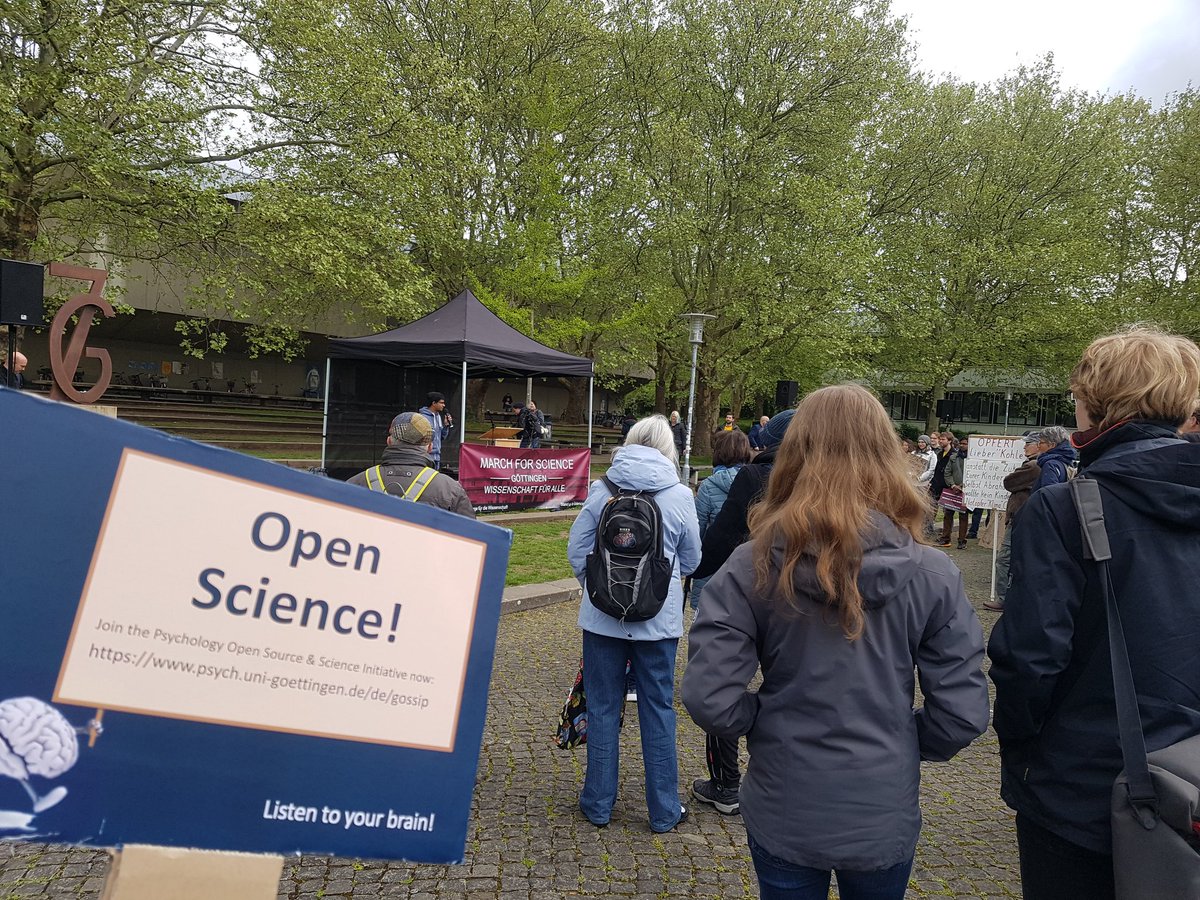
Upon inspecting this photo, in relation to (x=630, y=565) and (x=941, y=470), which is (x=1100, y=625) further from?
(x=941, y=470)

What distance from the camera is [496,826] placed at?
3.39 m

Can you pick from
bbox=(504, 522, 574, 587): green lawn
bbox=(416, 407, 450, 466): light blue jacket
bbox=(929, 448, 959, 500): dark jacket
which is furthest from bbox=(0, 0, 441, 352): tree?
bbox=(929, 448, 959, 500): dark jacket

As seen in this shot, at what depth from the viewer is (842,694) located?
170 cm

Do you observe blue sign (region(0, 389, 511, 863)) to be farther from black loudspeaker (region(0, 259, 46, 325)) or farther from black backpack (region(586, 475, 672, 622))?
black loudspeaker (region(0, 259, 46, 325))

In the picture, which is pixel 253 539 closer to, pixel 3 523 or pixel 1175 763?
pixel 3 523

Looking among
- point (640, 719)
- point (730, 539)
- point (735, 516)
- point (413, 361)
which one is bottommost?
point (640, 719)

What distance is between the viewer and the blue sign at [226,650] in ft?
4.19

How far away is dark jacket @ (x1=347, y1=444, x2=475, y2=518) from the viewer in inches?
158

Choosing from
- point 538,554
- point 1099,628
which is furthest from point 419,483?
point 538,554

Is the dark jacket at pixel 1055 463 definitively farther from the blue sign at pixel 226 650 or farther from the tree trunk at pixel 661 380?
the tree trunk at pixel 661 380

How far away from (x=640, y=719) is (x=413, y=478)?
67.3 inches

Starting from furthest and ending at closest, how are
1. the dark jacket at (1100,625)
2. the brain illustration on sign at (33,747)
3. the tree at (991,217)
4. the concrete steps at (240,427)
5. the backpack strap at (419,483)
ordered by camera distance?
the tree at (991,217) < the concrete steps at (240,427) < the backpack strap at (419,483) < the dark jacket at (1100,625) < the brain illustration on sign at (33,747)

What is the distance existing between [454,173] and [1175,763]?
745 inches

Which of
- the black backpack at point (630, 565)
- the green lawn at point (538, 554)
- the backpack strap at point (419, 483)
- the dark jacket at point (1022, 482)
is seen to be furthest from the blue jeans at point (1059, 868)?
the dark jacket at point (1022, 482)
